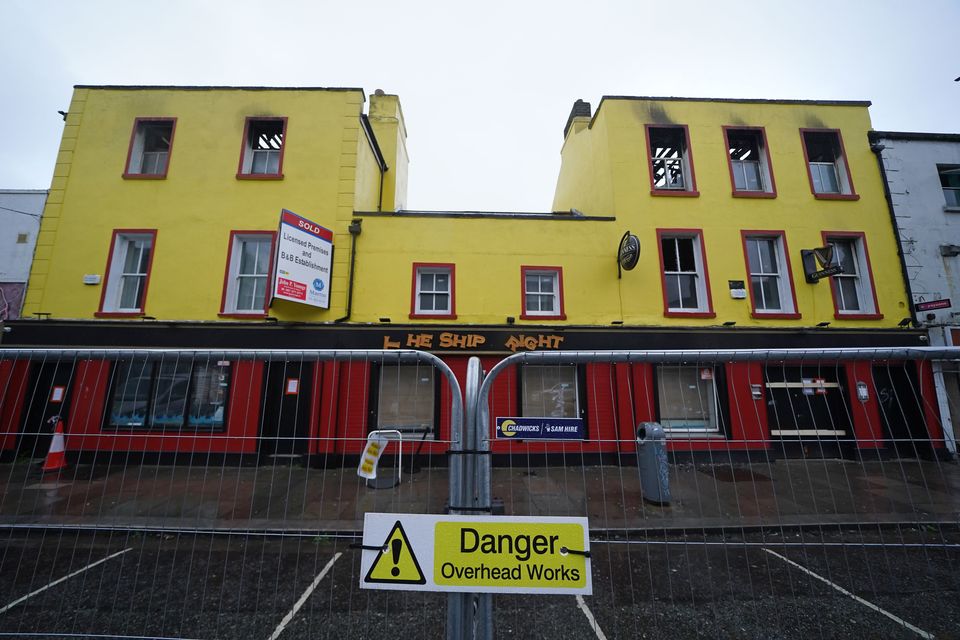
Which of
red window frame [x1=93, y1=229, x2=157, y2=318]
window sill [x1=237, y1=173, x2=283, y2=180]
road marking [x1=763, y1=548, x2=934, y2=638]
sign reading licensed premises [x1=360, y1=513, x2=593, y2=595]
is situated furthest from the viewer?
window sill [x1=237, y1=173, x2=283, y2=180]

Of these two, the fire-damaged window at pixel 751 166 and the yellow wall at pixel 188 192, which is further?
the fire-damaged window at pixel 751 166

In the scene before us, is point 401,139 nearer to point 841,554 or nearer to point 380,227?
point 380,227

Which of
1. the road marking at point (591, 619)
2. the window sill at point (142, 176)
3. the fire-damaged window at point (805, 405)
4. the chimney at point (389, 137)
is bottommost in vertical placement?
the road marking at point (591, 619)

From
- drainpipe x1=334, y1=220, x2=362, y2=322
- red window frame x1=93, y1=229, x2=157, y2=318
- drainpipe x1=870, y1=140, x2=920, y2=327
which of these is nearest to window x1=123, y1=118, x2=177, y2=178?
red window frame x1=93, y1=229, x2=157, y2=318

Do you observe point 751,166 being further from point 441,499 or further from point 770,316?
point 441,499

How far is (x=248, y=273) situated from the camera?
10.6m

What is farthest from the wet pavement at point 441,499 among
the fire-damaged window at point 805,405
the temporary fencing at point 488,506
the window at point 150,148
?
the window at point 150,148

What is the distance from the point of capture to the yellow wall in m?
10.2

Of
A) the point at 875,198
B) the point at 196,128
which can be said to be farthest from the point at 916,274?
the point at 196,128

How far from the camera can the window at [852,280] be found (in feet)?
35.4

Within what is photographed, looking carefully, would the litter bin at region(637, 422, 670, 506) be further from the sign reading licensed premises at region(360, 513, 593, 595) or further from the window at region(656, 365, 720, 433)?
the sign reading licensed premises at region(360, 513, 593, 595)

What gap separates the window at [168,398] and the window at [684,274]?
A: 40.8 ft

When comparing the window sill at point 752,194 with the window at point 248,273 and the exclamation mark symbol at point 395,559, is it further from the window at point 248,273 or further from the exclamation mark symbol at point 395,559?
the window at point 248,273

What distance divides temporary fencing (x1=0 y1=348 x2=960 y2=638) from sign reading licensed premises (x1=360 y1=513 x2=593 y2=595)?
147 mm
